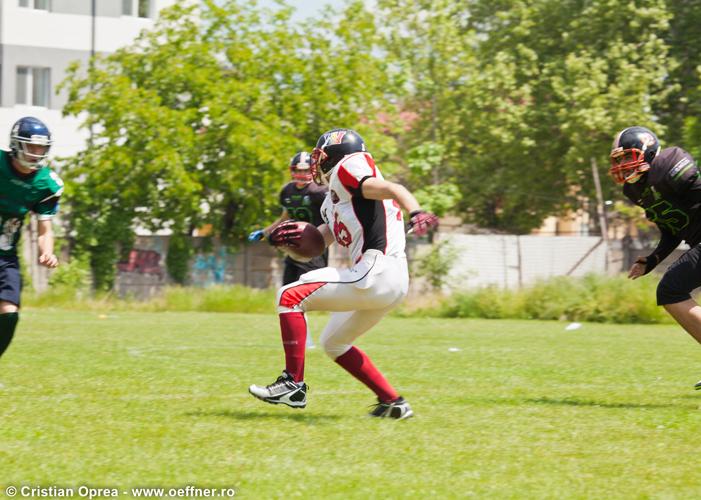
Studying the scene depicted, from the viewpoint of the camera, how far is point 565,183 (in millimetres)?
39094

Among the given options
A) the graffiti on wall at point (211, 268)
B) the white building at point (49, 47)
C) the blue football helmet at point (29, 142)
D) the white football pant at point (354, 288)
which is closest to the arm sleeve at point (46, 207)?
the blue football helmet at point (29, 142)

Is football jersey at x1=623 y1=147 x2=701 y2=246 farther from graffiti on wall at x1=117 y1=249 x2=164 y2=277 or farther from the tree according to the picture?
graffiti on wall at x1=117 y1=249 x2=164 y2=277

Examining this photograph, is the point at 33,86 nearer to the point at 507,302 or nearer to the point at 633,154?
the point at 507,302

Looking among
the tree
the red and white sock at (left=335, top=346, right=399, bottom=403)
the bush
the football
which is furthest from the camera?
the tree

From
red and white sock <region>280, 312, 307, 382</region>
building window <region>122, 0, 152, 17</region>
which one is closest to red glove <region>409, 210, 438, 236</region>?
red and white sock <region>280, 312, 307, 382</region>

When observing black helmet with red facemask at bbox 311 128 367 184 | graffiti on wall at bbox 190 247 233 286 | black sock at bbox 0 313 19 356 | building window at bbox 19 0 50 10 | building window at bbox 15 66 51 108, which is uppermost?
building window at bbox 19 0 50 10

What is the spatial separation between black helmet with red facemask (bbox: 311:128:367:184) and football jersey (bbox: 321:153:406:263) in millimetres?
105

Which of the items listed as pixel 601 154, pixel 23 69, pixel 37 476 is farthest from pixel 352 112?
pixel 37 476

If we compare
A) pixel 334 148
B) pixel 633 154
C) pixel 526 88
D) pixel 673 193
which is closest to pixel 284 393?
pixel 334 148

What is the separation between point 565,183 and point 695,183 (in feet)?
106

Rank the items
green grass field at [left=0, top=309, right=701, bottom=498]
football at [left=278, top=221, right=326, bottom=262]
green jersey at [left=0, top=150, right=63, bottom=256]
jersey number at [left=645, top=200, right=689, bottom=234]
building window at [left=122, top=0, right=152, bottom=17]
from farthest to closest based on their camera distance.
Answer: building window at [left=122, top=0, right=152, bottom=17], jersey number at [left=645, top=200, right=689, bottom=234], green jersey at [left=0, top=150, right=63, bottom=256], football at [left=278, top=221, right=326, bottom=262], green grass field at [left=0, top=309, right=701, bottom=498]

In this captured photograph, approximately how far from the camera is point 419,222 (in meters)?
5.86

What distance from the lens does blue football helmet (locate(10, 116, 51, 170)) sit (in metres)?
7.25

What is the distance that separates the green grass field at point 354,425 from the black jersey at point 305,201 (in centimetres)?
152
